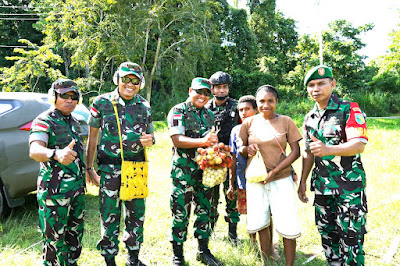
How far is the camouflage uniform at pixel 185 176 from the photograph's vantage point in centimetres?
309

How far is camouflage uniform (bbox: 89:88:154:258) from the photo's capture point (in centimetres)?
284

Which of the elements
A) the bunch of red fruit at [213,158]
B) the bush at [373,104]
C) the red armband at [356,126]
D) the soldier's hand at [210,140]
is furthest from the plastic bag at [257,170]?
the bush at [373,104]

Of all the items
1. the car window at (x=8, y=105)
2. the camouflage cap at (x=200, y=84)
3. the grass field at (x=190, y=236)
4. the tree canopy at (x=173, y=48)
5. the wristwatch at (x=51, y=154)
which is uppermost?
the tree canopy at (x=173, y=48)

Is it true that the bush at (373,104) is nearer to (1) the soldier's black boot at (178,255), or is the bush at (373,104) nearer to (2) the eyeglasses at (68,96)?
(1) the soldier's black boot at (178,255)

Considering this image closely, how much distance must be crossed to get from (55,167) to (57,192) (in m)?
0.21

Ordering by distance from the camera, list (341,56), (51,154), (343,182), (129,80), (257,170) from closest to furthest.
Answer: (51,154)
(343,182)
(257,170)
(129,80)
(341,56)

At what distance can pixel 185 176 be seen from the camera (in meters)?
3.08

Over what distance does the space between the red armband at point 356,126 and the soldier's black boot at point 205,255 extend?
5.82ft

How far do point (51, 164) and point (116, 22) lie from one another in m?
15.1

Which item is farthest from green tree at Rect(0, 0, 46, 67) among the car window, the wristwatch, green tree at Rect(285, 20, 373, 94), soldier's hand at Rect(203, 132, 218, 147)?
soldier's hand at Rect(203, 132, 218, 147)

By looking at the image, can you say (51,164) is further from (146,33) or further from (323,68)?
(146,33)

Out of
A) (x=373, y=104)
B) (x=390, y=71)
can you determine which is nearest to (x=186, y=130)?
(x=373, y=104)

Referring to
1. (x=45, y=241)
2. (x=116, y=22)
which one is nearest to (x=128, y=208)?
(x=45, y=241)

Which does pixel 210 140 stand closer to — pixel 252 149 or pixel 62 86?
pixel 252 149
